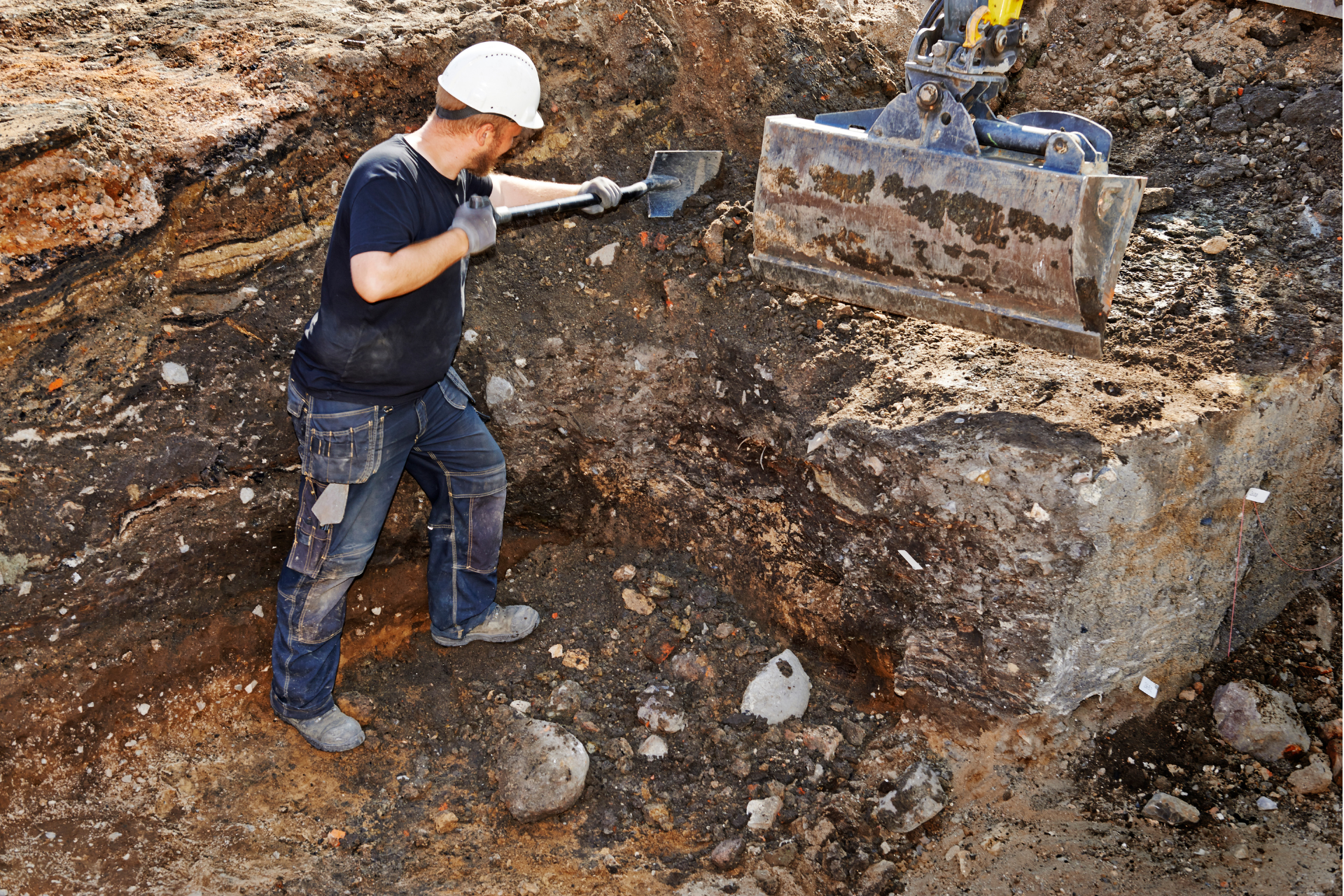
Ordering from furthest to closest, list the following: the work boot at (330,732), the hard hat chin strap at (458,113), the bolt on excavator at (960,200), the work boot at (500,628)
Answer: the work boot at (500,628) < the work boot at (330,732) < the bolt on excavator at (960,200) < the hard hat chin strap at (458,113)

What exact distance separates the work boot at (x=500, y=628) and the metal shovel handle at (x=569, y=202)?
1197mm

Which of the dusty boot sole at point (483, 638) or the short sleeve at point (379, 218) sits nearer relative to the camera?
the short sleeve at point (379, 218)

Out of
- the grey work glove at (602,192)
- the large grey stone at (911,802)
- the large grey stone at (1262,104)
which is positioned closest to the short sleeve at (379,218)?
the grey work glove at (602,192)

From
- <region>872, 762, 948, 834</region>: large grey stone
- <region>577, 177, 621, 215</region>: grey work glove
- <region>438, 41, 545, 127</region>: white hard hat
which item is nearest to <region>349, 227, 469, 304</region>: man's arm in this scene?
<region>438, 41, 545, 127</region>: white hard hat

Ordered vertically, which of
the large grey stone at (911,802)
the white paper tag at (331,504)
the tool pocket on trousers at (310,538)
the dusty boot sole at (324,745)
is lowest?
the dusty boot sole at (324,745)

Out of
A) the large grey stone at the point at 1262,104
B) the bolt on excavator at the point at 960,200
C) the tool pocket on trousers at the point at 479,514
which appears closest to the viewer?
the bolt on excavator at the point at 960,200

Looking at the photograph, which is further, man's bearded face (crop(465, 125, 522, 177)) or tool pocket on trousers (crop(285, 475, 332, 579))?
tool pocket on trousers (crop(285, 475, 332, 579))

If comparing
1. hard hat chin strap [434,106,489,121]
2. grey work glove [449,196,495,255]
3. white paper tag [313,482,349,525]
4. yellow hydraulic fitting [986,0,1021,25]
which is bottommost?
white paper tag [313,482,349,525]

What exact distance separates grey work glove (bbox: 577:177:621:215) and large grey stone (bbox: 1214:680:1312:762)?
85.7 inches

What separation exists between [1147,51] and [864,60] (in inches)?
42.0

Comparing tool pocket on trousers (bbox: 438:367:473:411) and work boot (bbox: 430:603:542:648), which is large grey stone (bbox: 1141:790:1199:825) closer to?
work boot (bbox: 430:603:542:648)

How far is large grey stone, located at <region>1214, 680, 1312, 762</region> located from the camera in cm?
226

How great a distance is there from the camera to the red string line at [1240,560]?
2.37 metres

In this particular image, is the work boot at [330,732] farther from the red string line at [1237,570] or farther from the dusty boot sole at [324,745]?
the red string line at [1237,570]
